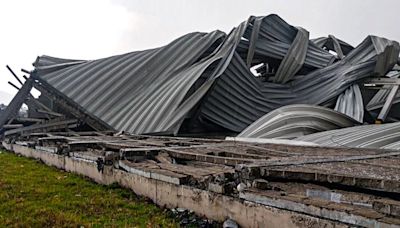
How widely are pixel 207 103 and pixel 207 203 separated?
13326 mm

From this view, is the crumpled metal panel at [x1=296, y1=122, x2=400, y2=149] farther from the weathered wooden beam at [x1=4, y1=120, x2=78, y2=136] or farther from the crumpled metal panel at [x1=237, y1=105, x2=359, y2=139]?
the weathered wooden beam at [x1=4, y1=120, x2=78, y2=136]

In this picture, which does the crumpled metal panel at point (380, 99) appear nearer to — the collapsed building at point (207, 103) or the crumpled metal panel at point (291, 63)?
the collapsed building at point (207, 103)

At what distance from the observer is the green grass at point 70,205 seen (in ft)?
15.6

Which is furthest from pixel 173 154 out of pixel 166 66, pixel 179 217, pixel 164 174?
pixel 166 66

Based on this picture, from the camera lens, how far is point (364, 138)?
11.4 m

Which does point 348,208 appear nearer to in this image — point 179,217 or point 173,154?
point 179,217

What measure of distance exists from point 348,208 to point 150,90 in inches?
634

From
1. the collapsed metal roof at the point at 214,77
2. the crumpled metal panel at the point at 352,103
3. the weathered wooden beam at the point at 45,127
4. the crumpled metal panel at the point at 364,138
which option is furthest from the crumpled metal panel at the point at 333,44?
the weathered wooden beam at the point at 45,127

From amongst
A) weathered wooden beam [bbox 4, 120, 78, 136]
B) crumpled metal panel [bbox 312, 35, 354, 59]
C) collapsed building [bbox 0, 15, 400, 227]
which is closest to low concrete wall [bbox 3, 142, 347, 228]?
collapsed building [bbox 0, 15, 400, 227]

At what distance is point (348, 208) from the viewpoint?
10.7 ft

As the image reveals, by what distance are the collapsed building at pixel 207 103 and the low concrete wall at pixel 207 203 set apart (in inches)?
2.1

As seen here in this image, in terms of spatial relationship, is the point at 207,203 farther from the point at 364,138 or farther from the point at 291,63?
the point at 291,63

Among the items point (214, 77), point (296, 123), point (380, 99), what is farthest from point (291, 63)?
point (296, 123)

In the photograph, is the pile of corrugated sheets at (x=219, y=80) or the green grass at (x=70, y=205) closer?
the green grass at (x=70, y=205)
